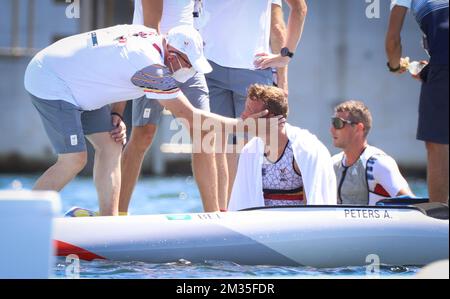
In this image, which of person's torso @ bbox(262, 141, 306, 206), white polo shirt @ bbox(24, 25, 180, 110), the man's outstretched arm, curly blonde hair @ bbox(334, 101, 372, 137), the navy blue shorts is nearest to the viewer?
the navy blue shorts

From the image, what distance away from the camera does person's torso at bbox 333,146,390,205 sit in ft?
22.9

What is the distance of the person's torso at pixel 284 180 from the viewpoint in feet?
22.2

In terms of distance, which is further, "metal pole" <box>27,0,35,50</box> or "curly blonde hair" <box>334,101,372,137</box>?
"metal pole" <box>27,0,35,50</box>

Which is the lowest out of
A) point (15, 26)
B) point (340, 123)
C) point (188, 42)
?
point (340, 123)

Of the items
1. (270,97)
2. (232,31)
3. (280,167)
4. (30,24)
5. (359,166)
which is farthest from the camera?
(30,24)

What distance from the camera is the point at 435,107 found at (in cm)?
598

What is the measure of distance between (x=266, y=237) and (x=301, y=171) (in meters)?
0.58

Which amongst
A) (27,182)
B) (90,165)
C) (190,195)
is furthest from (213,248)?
(90,165)

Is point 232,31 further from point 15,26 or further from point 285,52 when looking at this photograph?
point 15,26

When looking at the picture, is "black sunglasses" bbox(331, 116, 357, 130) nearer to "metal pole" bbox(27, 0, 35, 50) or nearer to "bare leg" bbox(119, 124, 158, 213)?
Result: "bare leg" bbox(119, 124, 158, 213)

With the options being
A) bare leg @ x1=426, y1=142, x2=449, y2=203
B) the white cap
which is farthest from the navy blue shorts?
the white cap

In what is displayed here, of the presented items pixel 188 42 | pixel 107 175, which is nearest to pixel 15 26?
pixel 107 175

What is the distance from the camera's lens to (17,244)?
165 inches

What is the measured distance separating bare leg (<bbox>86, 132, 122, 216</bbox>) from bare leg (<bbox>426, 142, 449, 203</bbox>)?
6.47 feet
